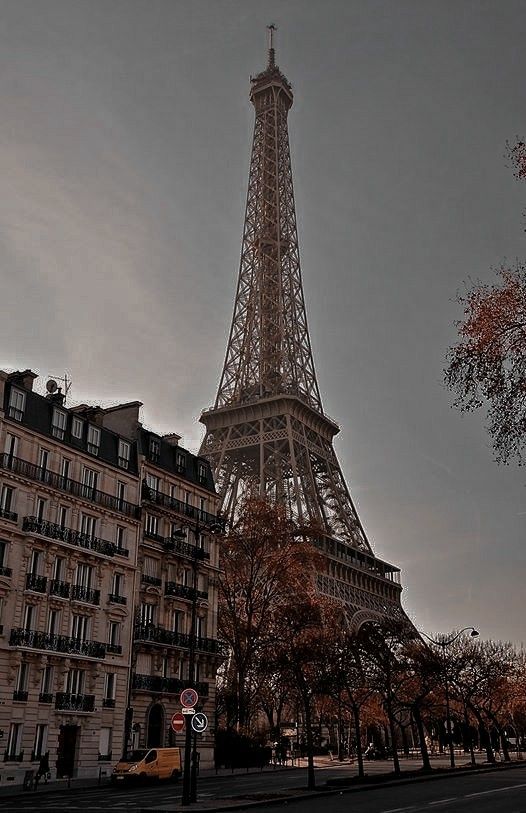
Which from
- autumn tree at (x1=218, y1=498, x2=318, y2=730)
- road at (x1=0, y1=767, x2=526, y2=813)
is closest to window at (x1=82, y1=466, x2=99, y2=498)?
autumn tree at (x1=218, y1=498, x2=318, y2=730)

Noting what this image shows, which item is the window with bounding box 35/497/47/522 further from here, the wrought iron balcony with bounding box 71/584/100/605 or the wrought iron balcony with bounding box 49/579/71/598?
the wrought iron balcony with bounding box 71/584/100/605

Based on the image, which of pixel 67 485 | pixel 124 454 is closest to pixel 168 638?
pixel 124 454

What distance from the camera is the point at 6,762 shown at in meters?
40.2

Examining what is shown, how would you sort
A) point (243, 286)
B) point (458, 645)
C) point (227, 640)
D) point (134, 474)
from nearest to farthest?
1. point (134, 474)
2. point (227, 640)
3. point (458, 645)
4. point (243, 286)

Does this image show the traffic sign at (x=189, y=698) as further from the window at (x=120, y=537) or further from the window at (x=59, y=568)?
the window at (x=120, y=537)

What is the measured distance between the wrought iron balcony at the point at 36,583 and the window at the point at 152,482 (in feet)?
39.0

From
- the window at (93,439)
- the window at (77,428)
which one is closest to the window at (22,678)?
the window at (93,439)

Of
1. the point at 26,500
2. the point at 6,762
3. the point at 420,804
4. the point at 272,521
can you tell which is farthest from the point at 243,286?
the point at 420,804

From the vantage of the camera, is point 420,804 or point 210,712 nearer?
point 420,804

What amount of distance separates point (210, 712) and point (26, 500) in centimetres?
2086

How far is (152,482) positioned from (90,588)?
31.8ft

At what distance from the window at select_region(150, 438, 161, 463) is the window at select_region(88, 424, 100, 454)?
553cm

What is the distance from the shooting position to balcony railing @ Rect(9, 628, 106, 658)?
138 ft

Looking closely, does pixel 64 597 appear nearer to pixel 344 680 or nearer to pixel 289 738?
pixel 344 680
